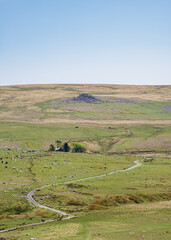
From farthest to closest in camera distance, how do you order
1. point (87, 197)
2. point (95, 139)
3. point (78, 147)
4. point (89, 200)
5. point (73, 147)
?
point (95, 139) < point (73, 147) < point (78, 147) < point (87, 197) < point (89, 200)

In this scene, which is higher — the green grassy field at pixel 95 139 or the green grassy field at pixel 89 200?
the green grassy field at pixel 89 200

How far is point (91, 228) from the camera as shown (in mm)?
51469

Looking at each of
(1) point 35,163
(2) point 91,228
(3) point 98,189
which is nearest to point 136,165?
(1) point 35,163

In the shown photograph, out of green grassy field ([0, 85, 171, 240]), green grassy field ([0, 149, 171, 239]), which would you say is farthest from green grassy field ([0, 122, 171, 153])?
green grassy field ([0, 149, 171, 239])

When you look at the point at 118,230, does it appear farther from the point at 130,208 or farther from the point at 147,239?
the point at 130,208

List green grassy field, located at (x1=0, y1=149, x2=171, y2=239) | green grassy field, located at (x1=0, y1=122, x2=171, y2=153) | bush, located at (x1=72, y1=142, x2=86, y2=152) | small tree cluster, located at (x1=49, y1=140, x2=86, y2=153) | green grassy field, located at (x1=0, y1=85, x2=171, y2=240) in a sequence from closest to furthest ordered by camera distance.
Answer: green grassy field, located at (x1=0, y1=85, x2=171, y2=240), green grassy field, located at (x1=0, y1=149, x2=171, y2=239), small tree cluster, located at (x1=49, y1=140, x2=86, y2=153), bush, located at (x1=72, y1=142, x2=86, y2=152), green grassy field, located at (x1=0, y1=122, x2=171, y2=153)

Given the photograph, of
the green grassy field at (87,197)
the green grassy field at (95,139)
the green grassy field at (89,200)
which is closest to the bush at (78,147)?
the green grassy field at (95,139)

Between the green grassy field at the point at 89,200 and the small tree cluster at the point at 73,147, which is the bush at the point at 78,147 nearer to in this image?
the small tree cluster at the point at 73,147

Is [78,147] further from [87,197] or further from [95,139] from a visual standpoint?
[87,197]

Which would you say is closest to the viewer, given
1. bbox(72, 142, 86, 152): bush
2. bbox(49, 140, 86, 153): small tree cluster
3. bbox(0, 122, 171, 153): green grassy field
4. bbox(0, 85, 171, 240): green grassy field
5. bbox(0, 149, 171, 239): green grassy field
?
bbox(0, 85, 171, 240): green grassy field

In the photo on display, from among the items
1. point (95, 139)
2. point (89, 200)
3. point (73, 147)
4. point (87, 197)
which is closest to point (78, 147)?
point (73, 147)

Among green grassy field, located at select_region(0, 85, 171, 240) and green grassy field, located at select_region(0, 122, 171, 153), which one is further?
green grassy field, located at select_region(0, 122, 171, 153)

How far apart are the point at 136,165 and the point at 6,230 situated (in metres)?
75.2

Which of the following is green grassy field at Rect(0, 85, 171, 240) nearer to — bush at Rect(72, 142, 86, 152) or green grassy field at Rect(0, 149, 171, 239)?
green grassy field at Rect(0, 149, 171, 239)
